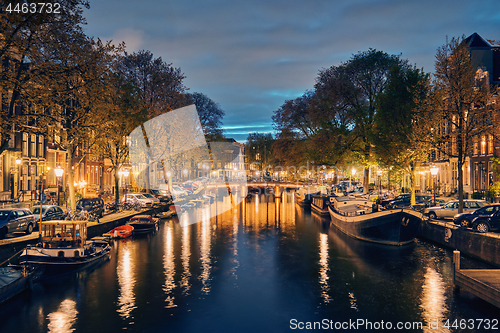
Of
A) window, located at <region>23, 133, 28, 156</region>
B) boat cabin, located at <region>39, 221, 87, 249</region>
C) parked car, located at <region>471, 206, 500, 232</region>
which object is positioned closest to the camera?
boat cabin, located at <region>39, 221, 87, 249</region>

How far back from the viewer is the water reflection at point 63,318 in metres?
15.4

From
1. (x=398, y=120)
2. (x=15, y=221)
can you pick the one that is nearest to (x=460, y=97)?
(x=398, y=120)

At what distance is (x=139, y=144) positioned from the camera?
53.3 metres

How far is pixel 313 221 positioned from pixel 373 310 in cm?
3216

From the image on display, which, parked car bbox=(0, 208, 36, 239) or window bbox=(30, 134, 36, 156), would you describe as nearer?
parked car bbox=(0, 208, 36, 239)

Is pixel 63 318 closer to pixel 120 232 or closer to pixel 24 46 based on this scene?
pixel 24 46

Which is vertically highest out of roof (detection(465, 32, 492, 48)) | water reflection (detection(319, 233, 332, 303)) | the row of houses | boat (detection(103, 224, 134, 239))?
roof (detection(465, 32, 492, 48))

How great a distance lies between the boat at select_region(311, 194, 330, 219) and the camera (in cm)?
5472

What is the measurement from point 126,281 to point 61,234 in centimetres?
510

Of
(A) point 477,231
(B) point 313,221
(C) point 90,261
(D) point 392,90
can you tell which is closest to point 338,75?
(D) point 392,90

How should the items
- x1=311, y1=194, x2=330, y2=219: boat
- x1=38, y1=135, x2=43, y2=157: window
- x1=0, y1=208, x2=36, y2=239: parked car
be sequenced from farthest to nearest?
x1=311, y1=194, x2=330, y2=219: boat
x1=38, y1=135, x2=43, y2=157: window
x1=0, y1=208, x2=36, y2=239: parked car

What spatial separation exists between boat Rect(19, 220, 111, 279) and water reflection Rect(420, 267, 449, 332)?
1917 cm

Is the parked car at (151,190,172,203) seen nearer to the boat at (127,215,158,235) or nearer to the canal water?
the boat at (127,215,158,235)

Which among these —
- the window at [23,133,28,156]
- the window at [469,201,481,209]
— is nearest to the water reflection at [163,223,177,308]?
the window at [23,133,28,156]
